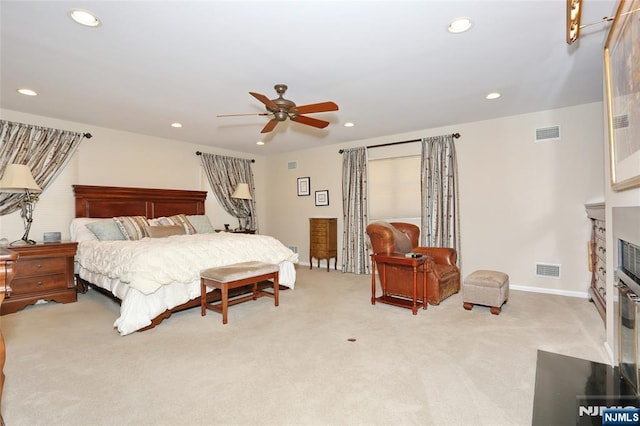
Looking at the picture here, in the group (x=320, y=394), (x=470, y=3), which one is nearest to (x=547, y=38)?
(x=470, y=3)

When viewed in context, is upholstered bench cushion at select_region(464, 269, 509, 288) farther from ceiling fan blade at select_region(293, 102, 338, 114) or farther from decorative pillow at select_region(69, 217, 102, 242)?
decorative pillow at select_region(69, 217, 102, 242)

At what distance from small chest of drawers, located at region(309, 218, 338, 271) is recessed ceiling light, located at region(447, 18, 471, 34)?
4.24 metres

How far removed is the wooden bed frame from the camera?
15.7 ft

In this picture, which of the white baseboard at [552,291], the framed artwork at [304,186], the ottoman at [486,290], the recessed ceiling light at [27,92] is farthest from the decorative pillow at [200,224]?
the white baseboard at [552,291]

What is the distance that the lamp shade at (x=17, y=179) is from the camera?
3.91m

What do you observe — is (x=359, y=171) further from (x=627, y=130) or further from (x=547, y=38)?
(x=627, y=130)

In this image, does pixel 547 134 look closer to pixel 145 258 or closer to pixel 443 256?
pixel 443 256

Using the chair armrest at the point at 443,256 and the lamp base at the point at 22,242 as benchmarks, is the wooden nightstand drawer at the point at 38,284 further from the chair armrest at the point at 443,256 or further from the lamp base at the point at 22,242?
the chair armrest at the point at 443,256

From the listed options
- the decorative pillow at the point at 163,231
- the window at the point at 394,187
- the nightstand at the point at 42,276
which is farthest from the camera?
the window at the point at 394,187

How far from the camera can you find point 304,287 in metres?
4.97

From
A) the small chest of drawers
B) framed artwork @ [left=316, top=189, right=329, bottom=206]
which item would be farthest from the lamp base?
framed artwork @ [left=316, top=189, right=329, bottom=206]

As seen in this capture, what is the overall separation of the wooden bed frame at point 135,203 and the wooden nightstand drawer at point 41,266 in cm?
48

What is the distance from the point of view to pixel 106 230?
447 cm

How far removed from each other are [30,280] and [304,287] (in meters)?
3.45
